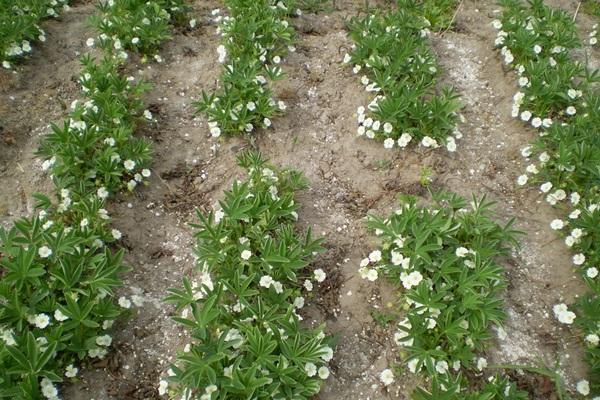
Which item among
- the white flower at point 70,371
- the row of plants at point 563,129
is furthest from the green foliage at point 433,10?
the white flower at point 70,371

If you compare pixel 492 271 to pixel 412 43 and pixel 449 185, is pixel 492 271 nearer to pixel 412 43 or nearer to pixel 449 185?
pixel 449 185

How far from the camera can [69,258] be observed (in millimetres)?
3518

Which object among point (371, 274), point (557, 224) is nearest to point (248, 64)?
point (371, 274)

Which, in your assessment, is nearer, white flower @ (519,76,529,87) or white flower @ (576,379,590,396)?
white flower @ (576,379,590,396)

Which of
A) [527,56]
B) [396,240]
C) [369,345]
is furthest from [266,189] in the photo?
[527,56]

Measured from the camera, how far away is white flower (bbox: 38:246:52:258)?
11.3 ft

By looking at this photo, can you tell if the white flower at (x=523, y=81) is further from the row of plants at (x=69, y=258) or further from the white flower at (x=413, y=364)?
the row of plants at (x=69, y=258)

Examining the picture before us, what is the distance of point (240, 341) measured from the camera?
3283 mm

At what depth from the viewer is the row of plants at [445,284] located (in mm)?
3328

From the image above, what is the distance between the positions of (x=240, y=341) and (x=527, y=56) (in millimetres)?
4061

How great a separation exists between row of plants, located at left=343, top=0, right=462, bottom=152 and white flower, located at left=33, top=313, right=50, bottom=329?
117 inches

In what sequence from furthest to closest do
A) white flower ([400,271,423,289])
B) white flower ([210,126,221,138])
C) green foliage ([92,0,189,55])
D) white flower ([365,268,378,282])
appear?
green foliage ([92,0,189,55]), white flower ([210,126,221,138]), white flower ([365,268,378,282]), white flower ([400,271,423,289])

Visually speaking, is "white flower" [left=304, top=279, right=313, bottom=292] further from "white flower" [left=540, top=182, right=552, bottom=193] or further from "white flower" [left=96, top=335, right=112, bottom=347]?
"white flower" [left=540, top=182, right=552, bottom=193]

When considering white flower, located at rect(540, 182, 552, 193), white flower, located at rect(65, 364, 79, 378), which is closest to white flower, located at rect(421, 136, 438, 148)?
white flower, located at rect(540, 182, 552, 193)
